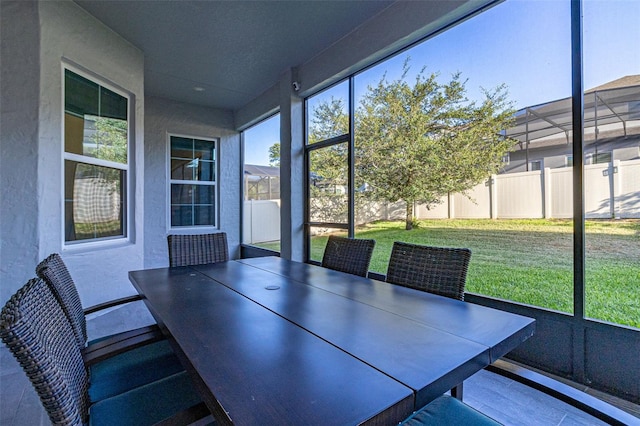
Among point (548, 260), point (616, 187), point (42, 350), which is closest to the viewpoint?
point (42, 350)

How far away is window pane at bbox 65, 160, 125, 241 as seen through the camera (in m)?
3.11

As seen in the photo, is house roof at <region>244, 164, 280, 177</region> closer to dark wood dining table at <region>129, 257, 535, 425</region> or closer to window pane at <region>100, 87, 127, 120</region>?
window pane at <region>100, 87, 127, 120</region>

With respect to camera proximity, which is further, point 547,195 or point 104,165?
point 104,165

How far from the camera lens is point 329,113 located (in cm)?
426

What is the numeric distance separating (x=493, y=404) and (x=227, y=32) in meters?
4.20

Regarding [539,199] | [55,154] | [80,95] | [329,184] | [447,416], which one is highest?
[80,95]

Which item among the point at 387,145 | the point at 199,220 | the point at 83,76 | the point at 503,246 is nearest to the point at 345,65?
the point at 387,145

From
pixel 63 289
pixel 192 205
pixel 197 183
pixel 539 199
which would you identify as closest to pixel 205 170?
pixel 197 183

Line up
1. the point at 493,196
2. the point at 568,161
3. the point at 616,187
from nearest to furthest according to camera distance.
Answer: the point at 616,187 → the point at 568,161 → the point at 493,196

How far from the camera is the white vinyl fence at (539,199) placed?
81.6 inches

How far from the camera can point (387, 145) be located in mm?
3686

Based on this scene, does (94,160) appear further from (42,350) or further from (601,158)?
(601,158)

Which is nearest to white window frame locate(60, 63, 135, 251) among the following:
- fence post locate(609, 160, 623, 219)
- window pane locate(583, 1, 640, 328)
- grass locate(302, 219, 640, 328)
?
grass locate(302, 219, 640, 328)

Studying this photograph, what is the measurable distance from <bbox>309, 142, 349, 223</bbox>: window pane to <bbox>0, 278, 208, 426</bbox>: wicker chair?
3024mm
